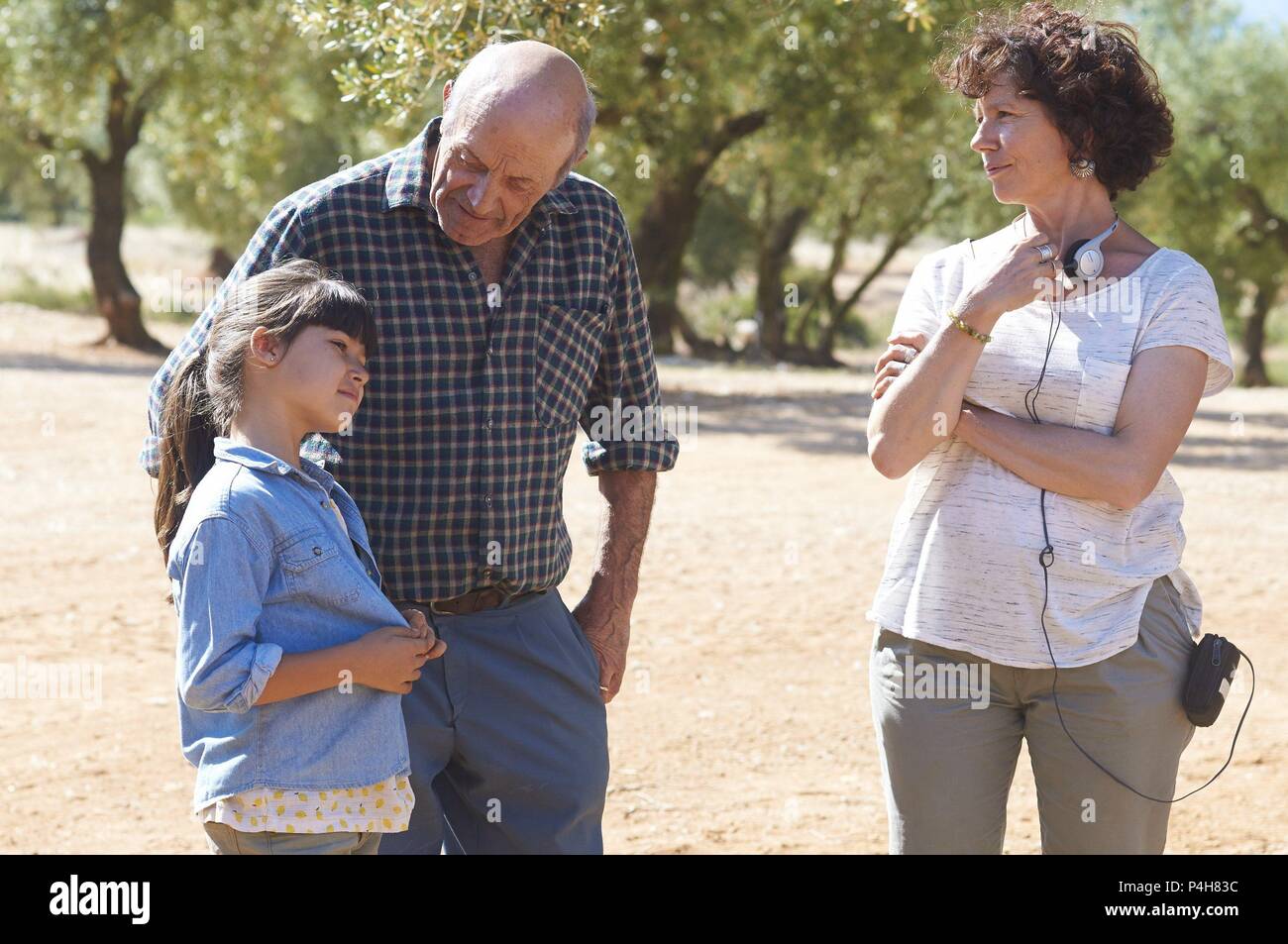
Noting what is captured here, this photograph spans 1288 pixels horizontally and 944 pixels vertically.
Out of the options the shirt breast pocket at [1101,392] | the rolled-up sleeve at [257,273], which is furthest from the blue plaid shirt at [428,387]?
the shirt breast pocket at [1101,392]

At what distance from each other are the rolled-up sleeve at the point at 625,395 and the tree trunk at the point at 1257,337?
2708 centimetres

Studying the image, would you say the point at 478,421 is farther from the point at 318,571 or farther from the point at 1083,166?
the point at 1083,166

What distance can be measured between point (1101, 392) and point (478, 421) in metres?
1.18

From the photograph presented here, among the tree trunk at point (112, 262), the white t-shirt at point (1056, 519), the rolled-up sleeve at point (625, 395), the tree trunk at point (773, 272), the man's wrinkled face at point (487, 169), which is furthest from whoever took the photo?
the tree trunk at point (773, 272)

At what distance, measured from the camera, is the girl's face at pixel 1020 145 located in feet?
8.85

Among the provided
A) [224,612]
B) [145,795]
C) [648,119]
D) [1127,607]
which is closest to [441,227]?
[224,612]

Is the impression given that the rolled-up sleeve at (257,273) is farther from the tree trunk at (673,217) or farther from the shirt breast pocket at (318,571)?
the tree trunk at (673,217)

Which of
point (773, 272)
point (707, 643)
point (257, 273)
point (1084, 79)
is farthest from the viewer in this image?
point (773, 272)

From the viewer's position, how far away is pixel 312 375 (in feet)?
7.80

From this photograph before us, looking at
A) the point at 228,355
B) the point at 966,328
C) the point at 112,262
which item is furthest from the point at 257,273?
the point at 112,262

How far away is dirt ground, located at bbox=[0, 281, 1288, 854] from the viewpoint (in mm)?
4922

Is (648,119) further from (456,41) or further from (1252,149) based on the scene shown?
(1252,149)

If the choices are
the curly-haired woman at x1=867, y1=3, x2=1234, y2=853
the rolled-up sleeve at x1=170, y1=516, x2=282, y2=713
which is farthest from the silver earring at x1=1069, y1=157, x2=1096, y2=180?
the rolled-up sleeve at x1=170, y1=516, x2=282, y2=713

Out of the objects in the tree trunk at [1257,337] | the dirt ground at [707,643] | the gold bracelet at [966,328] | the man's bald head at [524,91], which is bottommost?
the dirt ground at [707,643]
